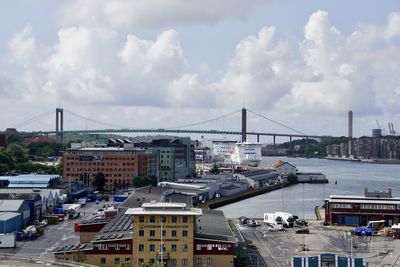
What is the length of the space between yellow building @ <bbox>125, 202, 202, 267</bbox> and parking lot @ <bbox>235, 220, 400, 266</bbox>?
2.18 meters

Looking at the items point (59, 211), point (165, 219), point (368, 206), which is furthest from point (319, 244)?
point (59, 211)

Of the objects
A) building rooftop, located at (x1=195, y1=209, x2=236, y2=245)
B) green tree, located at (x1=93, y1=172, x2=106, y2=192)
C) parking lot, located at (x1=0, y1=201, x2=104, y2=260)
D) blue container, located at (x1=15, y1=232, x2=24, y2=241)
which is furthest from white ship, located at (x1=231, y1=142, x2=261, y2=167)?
blue container, located at (x1=15, y1=232, x2=24, y2=241)

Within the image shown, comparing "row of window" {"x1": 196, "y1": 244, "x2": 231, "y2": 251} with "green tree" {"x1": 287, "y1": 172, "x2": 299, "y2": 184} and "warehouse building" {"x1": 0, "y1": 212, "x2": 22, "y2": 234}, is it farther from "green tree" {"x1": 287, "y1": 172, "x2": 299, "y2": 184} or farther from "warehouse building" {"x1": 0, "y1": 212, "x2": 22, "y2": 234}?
"green tree" {"x1": 287, "y1": 172, "x2": 299, "y2": 184}

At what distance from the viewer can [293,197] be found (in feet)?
105

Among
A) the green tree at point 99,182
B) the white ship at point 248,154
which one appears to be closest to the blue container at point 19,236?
the green tree at point 99,182

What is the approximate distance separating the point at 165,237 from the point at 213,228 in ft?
6.93

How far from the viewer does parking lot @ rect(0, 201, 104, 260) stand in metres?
15.0

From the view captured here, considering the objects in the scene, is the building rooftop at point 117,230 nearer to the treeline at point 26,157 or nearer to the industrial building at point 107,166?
the industrial building at point 107,166

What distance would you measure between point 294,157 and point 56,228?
8107 centimetres

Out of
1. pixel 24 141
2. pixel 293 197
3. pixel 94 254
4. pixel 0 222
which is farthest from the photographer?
pixel 24 141

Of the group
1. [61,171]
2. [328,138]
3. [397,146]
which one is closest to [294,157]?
[328,138]

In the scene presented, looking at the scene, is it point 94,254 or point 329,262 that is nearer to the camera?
point 329,262

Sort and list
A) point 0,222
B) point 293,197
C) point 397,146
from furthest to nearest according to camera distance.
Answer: point 397,146 < point 293,197 < point 0,222

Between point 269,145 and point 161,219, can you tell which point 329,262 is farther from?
point 269,145
